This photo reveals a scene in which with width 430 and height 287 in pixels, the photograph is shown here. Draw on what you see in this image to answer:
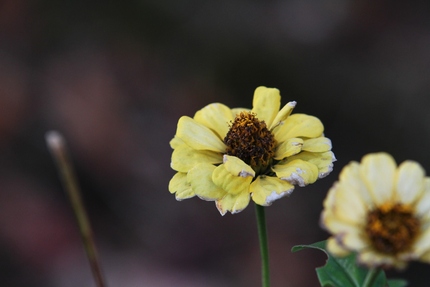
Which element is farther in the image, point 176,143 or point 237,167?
point 176,143

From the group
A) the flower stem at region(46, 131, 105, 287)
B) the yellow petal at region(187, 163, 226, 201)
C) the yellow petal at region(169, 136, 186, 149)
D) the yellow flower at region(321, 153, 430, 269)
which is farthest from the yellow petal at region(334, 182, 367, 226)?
the flower stem at region(46, 131, 105, 287)

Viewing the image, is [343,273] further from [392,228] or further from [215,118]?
[215,118]

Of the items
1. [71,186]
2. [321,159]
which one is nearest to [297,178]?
[321,159]

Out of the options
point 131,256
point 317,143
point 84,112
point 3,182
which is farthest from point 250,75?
point 317,143

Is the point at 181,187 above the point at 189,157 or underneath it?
underneath

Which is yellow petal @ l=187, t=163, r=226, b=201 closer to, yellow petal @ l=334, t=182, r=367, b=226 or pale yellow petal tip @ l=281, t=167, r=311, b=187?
pale yellow petal tip @ l=281, t=167, r=311, b=187

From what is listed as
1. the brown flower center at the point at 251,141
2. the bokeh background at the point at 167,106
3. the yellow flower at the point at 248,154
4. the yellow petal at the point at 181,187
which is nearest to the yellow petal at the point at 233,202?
the yellow flower at the point at 248,154

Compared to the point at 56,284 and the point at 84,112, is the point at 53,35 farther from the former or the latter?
the point at 56,284
